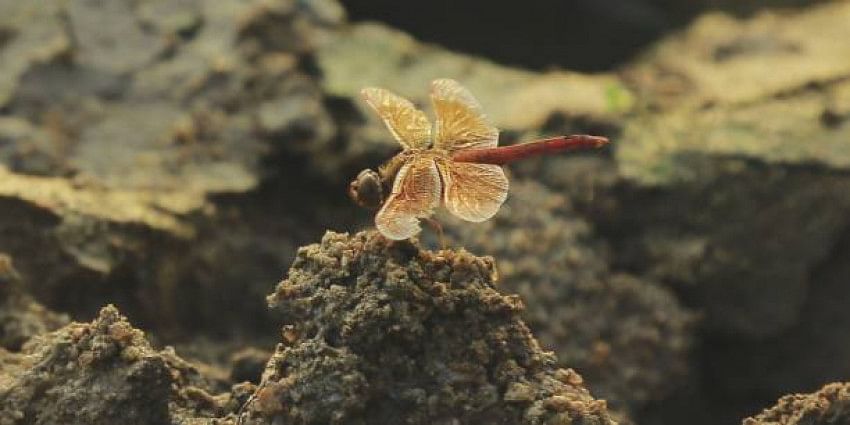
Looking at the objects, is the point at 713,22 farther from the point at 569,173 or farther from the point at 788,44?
the point at 569,173

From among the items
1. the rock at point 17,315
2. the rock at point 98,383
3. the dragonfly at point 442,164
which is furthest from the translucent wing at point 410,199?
the rock at point 17,315

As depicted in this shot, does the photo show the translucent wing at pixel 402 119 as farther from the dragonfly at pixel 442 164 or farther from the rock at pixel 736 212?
the rock at pixel 736 212

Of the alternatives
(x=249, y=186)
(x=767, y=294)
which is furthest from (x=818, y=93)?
(x=249, y=186)

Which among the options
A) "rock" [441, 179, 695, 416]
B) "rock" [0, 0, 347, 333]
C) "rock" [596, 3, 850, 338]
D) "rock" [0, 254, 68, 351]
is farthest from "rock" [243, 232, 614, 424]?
"rock" [596, 3, 850, 338]

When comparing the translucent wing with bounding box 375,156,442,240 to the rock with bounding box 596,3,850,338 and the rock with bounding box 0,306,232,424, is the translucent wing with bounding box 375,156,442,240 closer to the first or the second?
the rock with bounding box 0,306,232,424

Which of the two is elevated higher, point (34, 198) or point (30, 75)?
point (30, 75)

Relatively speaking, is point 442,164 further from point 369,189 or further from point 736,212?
point 736,212

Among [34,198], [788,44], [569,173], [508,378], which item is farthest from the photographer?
[788,44]

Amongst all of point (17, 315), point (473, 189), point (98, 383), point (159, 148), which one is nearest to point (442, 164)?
point (473, 189)
